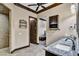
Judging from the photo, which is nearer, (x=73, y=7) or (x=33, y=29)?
(x=73, y=7)

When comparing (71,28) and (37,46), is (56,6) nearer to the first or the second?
(71,28)

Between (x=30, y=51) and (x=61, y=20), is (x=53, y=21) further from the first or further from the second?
(x=30, y=51)

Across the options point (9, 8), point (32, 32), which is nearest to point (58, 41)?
point (32, 32)

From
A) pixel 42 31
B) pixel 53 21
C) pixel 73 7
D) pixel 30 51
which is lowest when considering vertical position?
pixel 30 51

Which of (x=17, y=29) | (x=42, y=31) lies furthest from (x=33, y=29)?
(x=17, y=29)

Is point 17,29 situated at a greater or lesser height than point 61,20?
lesser

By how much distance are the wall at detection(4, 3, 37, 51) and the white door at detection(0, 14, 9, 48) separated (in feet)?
0.25

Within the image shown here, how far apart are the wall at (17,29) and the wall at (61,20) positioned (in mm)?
264

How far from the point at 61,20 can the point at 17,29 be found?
718 mm

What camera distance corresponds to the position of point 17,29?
72.8 inches

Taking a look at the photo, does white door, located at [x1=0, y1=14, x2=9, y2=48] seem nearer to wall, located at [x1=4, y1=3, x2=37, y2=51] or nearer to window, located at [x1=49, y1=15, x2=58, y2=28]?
wall, located at [x1=4, y1=3, x2=37, y2=51]

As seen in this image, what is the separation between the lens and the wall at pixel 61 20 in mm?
1790

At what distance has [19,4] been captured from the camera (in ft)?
6.04

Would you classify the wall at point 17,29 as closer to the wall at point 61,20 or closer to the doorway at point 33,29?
the doorway at point 33,29
